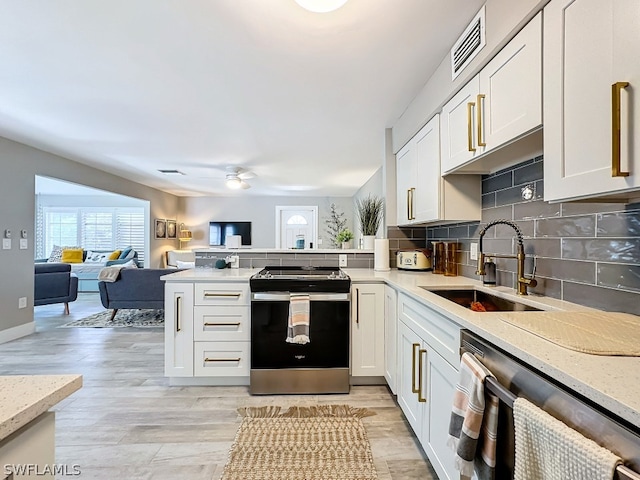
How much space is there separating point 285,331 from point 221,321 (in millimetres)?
520

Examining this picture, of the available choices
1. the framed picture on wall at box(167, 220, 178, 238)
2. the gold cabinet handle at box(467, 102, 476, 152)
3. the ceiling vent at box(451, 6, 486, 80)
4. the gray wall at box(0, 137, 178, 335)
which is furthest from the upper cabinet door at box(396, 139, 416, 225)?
the framed picture on wall at box(167, 220, 178, 238)

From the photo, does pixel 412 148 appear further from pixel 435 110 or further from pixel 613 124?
pixel 613 124

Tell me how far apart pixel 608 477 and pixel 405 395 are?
1.61 m

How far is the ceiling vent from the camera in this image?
63.8 inches

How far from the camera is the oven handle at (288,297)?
2.50 metres

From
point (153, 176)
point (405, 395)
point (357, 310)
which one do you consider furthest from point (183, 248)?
point (405, 395)

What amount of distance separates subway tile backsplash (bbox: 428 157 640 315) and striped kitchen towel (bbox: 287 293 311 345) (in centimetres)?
129

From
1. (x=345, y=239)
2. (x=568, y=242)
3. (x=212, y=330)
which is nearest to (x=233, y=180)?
(x=345, y=239)

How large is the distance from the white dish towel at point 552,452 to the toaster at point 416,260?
2170 mm

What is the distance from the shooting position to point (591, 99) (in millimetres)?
1012

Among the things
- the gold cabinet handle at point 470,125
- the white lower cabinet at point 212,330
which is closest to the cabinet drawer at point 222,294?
the white lower cabinet at point 212,330

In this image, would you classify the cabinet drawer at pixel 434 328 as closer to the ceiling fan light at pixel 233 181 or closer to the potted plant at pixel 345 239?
the potted plant at pixel 345 239

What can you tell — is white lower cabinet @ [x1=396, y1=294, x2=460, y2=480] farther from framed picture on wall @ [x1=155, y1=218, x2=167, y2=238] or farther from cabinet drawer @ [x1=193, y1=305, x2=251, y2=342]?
framed picture on wall @ [x1=155, y1=218, x2=167, y2=238]

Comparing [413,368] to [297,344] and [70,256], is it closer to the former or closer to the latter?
[297,344]
